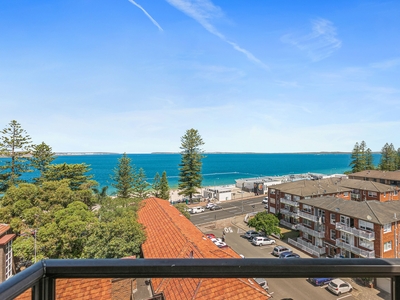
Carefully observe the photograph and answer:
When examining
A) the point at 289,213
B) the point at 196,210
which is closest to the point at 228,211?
the point at 196,210

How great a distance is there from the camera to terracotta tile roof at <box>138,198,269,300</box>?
991 millimetres

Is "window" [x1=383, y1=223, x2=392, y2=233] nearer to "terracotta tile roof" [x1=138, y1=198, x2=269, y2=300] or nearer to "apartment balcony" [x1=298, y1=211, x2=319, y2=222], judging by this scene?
"apartment balcony" [x1=298, y1=211, x2=319, y2=222]

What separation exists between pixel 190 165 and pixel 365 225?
18.8 metres

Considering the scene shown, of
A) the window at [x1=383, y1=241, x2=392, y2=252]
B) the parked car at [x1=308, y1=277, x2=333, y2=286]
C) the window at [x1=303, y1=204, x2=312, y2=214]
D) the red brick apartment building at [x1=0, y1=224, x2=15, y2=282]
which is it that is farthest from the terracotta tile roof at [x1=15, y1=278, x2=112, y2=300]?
the window at [x1=303, y1=204, x2=312, y2=214]

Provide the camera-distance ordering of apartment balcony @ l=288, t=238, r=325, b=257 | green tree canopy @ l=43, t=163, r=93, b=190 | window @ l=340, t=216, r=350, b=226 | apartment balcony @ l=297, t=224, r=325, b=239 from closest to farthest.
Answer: window @ l=340, t=216, r=350, b=226, apartment balcony @ l=288, t=238, r=325, b=257, apartment balcony @ l=297, t=224, r=325, b=239, green tree canopy @ l=43, t=163, r=93, b=190

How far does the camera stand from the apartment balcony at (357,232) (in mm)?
11734

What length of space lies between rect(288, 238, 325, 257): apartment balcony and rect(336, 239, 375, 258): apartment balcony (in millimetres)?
1199

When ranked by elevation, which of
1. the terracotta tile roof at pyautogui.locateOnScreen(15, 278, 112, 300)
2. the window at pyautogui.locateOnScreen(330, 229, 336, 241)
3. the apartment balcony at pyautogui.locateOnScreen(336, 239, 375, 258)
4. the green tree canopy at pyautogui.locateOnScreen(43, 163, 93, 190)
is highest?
the terracotta tile roof at pyautogui.locateOnScreen(15, 278, 112, 300)

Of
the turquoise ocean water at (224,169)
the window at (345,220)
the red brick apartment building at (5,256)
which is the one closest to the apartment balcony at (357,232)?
the window at (345,220)

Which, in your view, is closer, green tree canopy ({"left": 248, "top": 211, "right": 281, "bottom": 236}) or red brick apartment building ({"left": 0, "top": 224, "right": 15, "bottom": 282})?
red brick apartment building ({"left": 0, "top": 224, "right": 15, "bottom": 282})

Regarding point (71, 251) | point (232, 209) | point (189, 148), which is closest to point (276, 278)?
point (71, 251)

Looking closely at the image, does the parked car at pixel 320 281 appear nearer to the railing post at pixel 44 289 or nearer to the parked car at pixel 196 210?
the railing post at pixel 44 289

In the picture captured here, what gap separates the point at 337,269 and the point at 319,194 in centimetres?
2021

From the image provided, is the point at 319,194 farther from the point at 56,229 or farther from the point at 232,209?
the point at 56,229
